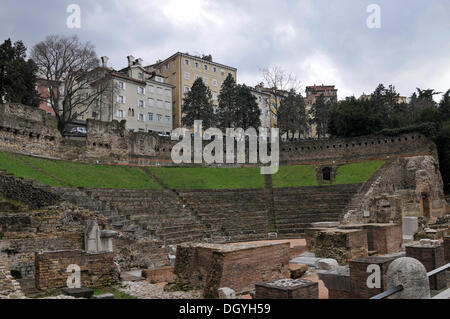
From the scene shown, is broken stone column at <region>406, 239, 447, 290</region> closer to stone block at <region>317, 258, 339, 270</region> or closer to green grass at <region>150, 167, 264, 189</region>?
stone block at <region>317, 258, 339, 270</region>

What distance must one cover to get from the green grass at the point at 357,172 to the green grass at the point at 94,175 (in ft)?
54.0

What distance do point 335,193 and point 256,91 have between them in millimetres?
41356

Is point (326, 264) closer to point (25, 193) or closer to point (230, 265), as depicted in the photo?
point (230, 265)

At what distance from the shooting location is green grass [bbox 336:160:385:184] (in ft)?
102

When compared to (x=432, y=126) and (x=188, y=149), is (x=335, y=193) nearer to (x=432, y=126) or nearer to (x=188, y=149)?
(x=432, y=126)

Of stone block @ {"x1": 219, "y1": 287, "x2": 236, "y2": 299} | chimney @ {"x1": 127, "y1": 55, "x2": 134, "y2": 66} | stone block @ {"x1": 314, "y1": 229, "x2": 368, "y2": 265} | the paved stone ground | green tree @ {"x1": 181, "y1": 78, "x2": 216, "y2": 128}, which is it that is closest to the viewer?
stone block @ {"x1": 219, "y1": 287, "x2": 236, "y2": 299}

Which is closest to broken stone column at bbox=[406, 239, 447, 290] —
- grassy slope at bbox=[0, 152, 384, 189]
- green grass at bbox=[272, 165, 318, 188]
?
grassy slope at bbox=[0, 152, 384, 189]

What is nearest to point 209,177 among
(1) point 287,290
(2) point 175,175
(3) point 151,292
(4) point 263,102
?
(2) point 175,175

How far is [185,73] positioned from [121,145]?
2569cm

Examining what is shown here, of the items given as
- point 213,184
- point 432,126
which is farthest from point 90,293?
point 432,126

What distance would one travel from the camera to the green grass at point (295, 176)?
3238 centimetres

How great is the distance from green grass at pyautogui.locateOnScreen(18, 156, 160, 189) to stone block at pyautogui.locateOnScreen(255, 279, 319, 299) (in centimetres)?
2022

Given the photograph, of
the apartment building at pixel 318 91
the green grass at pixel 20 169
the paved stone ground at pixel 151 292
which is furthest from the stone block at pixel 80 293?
the apartment building at pixel 318 91

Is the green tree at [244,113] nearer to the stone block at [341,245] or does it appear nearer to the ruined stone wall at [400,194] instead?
the ruined stone wall at [400,194]
